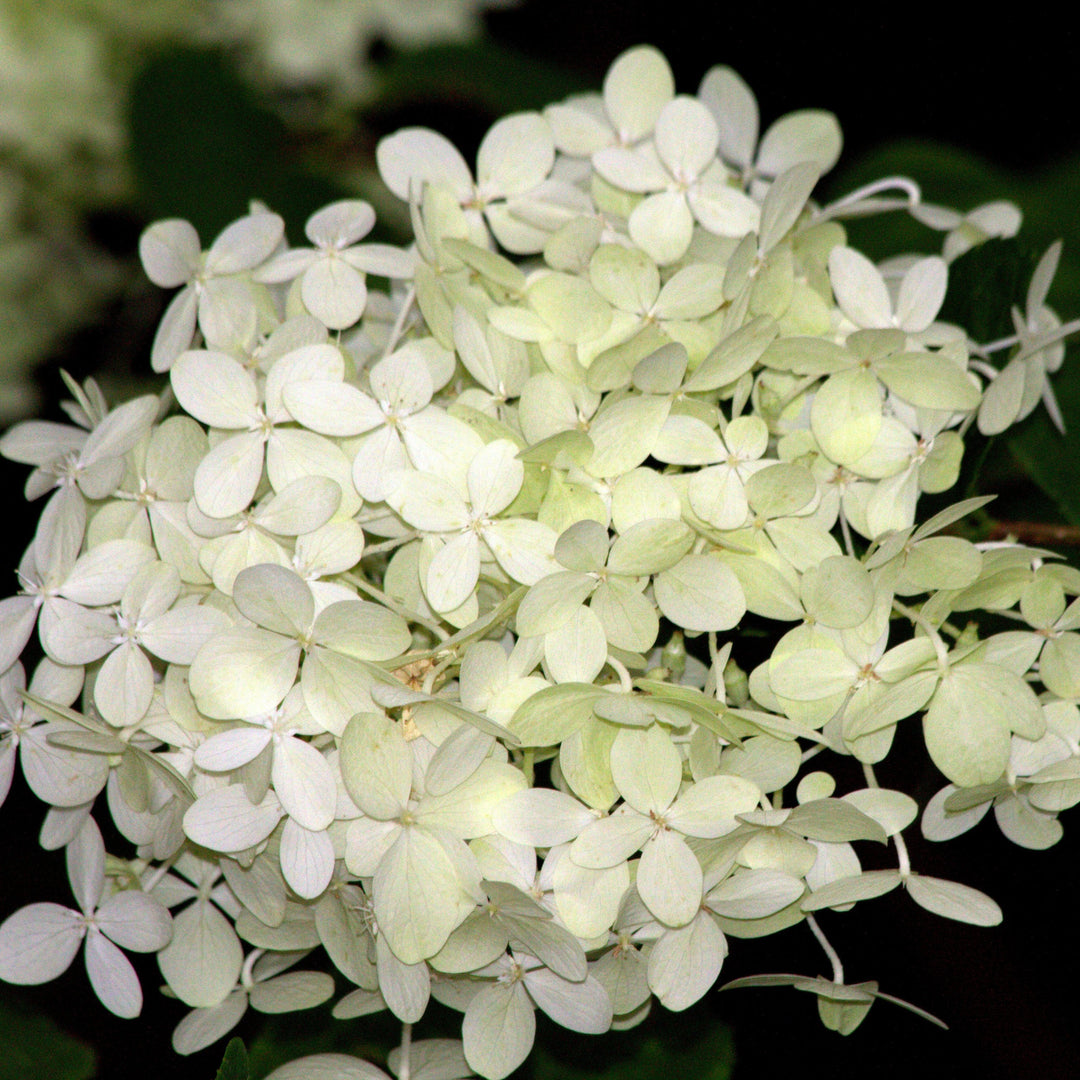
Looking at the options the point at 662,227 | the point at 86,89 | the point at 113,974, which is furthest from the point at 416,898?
the point at 86,89

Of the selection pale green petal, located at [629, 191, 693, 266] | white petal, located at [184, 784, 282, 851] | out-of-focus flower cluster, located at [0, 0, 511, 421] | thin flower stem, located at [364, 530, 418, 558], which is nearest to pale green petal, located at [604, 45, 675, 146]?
pale green petal, located at [629, 191, 693, 266]

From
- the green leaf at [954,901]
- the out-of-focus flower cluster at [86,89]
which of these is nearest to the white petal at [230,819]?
the green leaf at [954,901]

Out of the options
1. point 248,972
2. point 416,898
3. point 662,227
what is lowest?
point 248,972

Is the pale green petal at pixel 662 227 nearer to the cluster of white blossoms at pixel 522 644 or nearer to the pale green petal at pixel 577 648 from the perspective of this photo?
the cluster of white blossoms at pixel 522 644

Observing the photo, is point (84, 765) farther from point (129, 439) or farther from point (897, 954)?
point (897, 954)

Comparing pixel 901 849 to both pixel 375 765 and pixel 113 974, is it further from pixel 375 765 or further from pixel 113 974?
pixel 113 974

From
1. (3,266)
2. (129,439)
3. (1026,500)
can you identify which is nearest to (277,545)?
(129,439)
